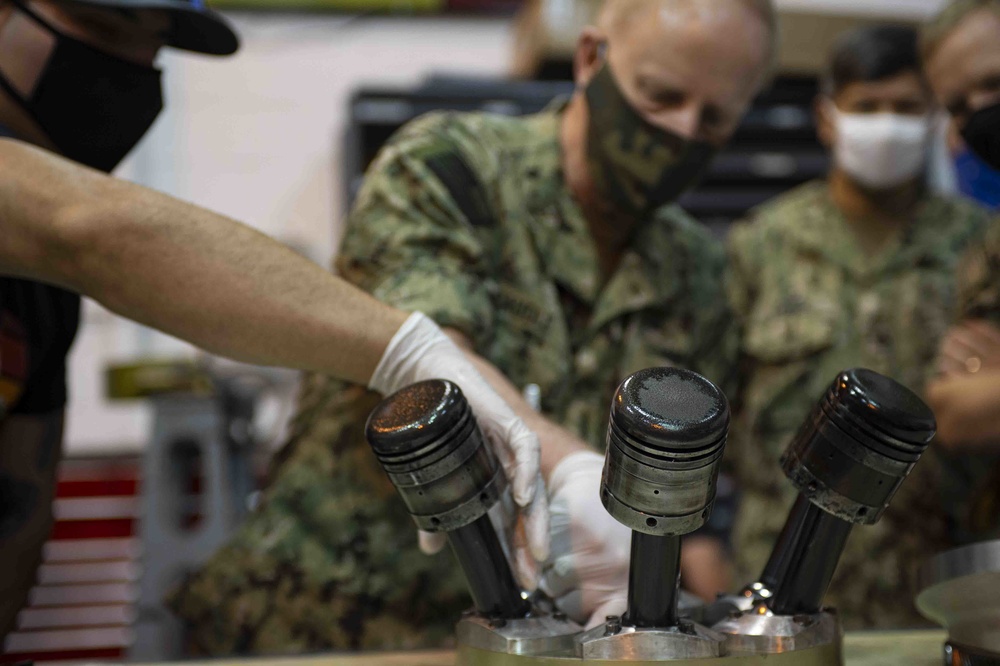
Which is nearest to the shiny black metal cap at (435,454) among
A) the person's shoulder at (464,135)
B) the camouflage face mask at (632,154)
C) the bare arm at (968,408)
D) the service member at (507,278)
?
the service member at (507,278)

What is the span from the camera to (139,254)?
2.63 ft

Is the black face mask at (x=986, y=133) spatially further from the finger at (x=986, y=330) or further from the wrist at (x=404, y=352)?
the wrist at (x=404, y=352)

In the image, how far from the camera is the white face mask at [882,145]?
6.85 feet

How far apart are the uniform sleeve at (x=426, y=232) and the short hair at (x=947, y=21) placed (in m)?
1.03

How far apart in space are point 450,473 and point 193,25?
730mm

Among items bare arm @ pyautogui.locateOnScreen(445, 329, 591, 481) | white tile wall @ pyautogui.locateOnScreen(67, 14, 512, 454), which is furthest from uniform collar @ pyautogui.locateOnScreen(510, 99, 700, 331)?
white tile wall @ pyautogui.locateOnScreen(67, 14, 512, 454)

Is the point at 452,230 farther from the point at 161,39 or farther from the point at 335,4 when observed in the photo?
the point at 335,4

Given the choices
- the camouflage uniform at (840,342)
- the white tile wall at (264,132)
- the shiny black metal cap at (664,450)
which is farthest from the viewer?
the white tile wall at (264,132)

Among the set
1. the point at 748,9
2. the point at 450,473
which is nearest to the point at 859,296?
the point at 748,9

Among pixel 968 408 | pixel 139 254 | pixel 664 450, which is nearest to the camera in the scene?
pixel 664 450

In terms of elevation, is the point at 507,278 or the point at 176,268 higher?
the point at 176,268

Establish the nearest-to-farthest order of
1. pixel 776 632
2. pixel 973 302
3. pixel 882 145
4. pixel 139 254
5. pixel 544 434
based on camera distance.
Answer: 1. pixel 776 632
2. pixel 139 254
3. pixel 544 434
4. pixel 973 302
5. pixel 882 145

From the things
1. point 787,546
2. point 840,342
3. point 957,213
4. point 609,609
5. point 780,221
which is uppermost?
point 787,546

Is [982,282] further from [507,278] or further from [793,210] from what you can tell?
[507,278]
